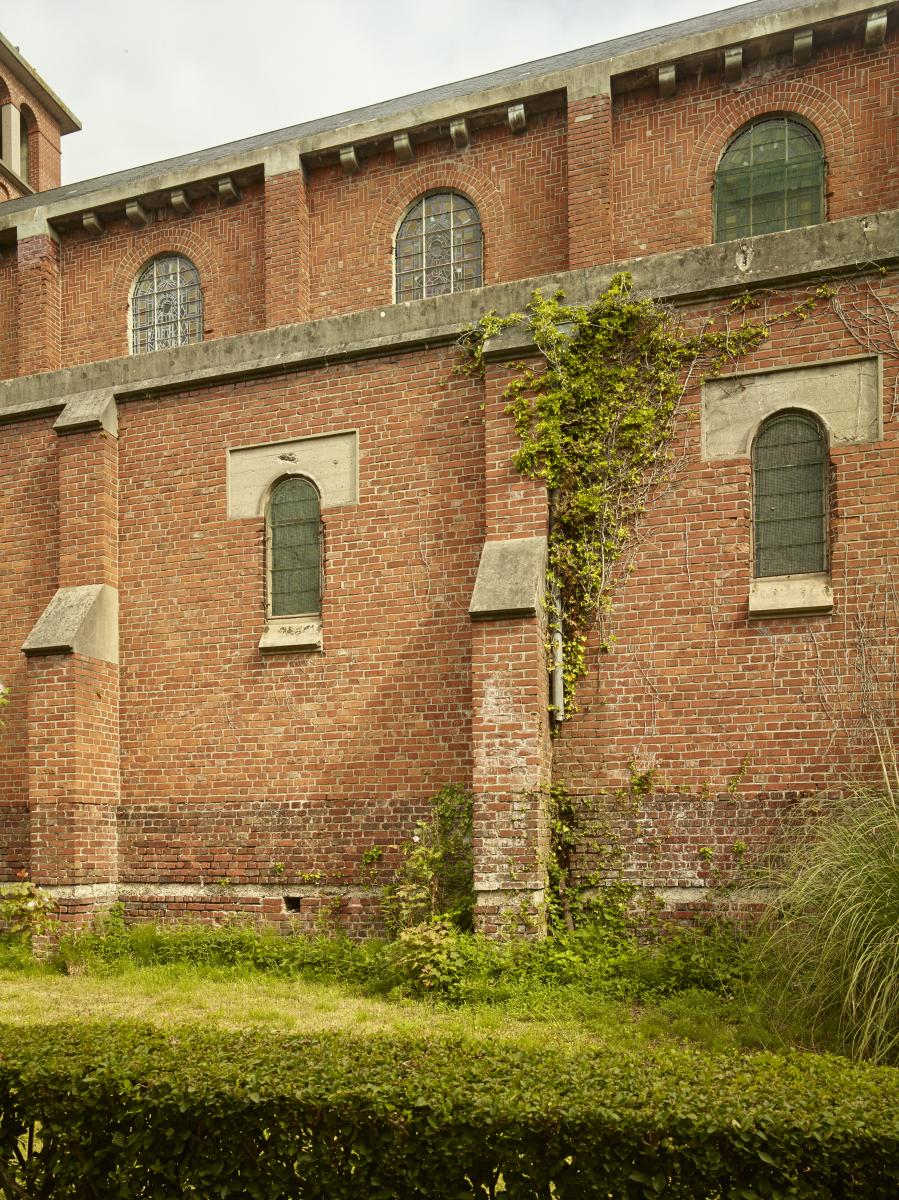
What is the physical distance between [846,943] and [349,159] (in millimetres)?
12024

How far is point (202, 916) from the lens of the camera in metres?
10.1

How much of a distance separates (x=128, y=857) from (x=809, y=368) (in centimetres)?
838

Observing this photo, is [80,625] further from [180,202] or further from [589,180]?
[589,180]

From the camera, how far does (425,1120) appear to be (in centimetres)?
371

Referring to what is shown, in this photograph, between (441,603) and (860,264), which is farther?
(441,603)

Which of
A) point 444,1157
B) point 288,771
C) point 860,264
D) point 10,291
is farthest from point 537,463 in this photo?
point 10,291

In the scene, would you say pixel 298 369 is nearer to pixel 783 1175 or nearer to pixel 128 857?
pixel 128 857

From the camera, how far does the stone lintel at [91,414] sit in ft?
36.1

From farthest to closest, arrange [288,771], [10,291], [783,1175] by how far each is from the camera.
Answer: [10,291], [288,771], [783,1175]

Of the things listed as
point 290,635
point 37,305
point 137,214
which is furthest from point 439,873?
point 37,305

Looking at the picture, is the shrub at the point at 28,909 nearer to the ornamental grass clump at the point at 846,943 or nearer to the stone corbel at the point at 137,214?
the ornamental grass clump at the point at 846,943

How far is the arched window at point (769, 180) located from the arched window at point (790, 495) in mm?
4588

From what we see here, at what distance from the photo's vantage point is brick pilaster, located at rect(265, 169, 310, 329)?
13.9m

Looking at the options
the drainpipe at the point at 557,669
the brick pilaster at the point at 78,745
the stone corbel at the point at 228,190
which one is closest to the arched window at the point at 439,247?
the stone corbel at the point at 228,190
